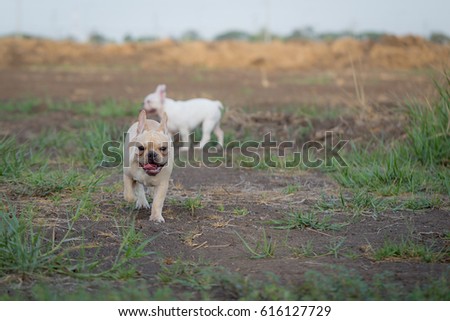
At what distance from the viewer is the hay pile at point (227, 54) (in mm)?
29312

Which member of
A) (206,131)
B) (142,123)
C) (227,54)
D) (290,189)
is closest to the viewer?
(142,123)

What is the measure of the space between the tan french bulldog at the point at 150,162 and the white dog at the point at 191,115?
348cm

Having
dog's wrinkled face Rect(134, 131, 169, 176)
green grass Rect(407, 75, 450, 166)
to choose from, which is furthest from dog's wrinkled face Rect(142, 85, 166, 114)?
dog's wrinkled face Rect(134, 131, 169, 176)

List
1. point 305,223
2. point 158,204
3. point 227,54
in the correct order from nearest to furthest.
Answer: point 305,223
point 158,204
point 227,54

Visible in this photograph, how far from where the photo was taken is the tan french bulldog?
540 centimetres

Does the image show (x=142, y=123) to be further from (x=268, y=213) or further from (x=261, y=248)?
(x=261, y=248)

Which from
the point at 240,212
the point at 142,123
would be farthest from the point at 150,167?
the point at 240,212

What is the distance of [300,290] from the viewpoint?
153 inches

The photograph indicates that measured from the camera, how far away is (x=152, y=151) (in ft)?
17.6

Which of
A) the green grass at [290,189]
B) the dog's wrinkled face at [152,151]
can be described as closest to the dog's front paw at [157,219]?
the dog's wrinkled face at [152,151]

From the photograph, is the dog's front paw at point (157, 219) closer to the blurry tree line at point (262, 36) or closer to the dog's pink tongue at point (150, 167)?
the dog's pink tongue at point (150, 167)

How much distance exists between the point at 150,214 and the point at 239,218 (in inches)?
30.3

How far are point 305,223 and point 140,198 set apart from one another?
148 cm

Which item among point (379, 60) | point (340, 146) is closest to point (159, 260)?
point (340, 146)
